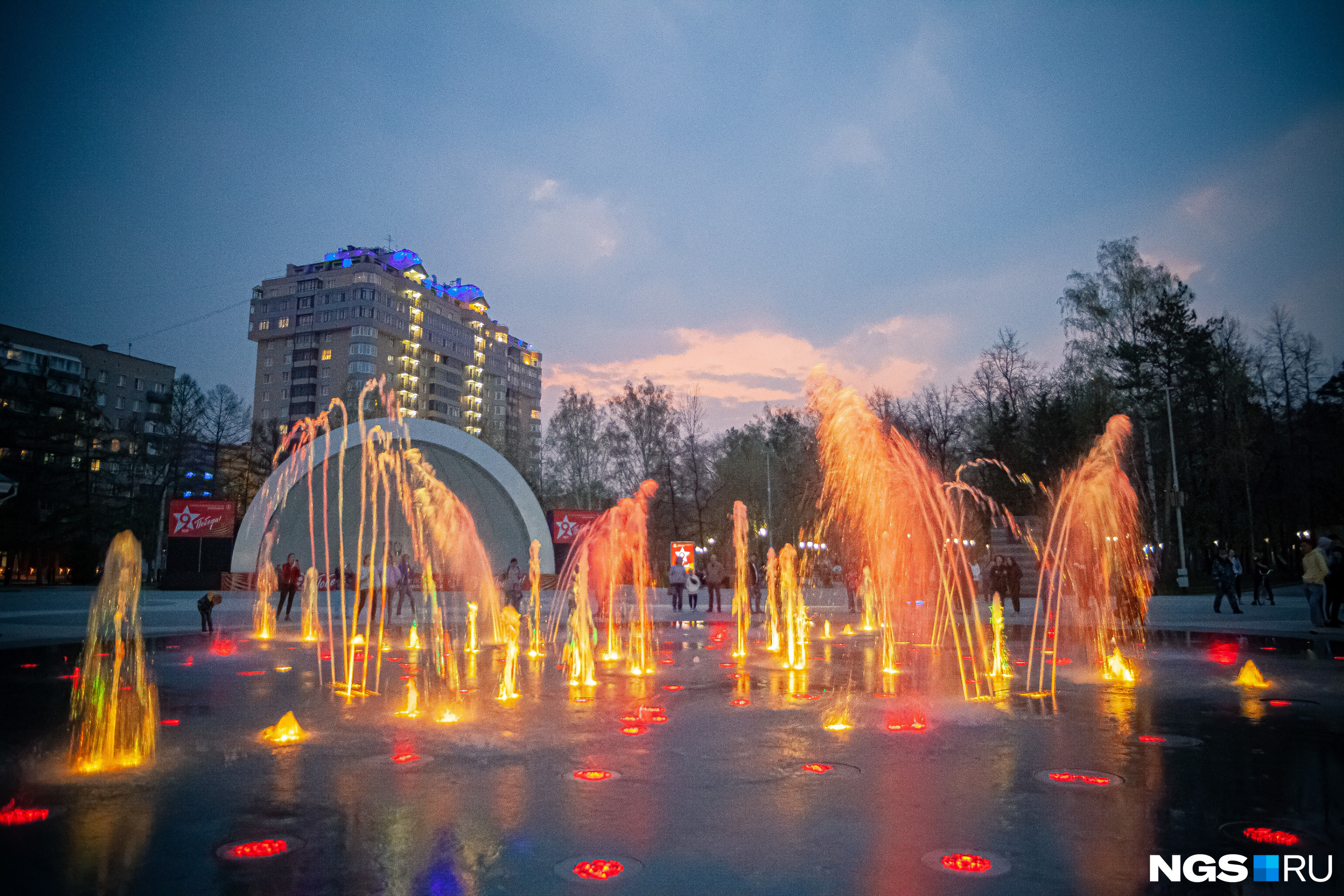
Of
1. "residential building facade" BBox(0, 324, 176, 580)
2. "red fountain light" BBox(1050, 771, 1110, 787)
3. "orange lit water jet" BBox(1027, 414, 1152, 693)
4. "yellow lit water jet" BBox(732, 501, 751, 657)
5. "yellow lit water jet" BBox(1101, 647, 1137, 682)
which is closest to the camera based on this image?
"red fountain light" BBox(1050, 771, 1110, 787)

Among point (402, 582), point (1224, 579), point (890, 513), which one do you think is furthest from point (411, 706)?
point (890, 513)

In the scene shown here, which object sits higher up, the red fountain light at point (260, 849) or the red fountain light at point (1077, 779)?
the red fountain light at point (260, 849)

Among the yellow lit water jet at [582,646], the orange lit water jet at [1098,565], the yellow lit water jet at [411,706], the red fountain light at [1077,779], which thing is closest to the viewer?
the red fountain light at [1077,779]

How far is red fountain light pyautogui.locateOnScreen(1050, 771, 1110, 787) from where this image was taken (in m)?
6.24

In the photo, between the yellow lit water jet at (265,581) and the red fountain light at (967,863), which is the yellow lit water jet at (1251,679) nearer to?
the red fountain light at (967,863)

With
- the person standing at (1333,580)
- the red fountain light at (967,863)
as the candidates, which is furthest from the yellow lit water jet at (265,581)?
the person standing at (1333,580)

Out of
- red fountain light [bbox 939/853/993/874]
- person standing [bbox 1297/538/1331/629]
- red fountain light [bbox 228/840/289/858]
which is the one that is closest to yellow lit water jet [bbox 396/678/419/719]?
red fountain light [bbox 228/840/289/858]

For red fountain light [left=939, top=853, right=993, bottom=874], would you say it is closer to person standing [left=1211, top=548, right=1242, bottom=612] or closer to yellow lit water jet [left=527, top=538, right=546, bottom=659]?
yellow lit water jet [left=527, top=538, right=546, bottom=659]

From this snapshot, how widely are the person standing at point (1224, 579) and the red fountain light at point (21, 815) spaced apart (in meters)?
27.1

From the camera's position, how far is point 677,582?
28.7 m

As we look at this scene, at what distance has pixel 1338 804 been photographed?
569 cm

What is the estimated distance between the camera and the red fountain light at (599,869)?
4.40 m

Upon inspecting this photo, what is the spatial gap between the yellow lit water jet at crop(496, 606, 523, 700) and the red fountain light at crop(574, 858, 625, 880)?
6206 mm

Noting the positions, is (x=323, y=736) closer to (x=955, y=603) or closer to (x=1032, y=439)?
(x=955, y=603)
